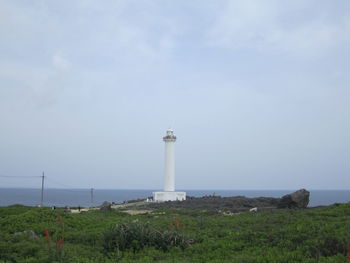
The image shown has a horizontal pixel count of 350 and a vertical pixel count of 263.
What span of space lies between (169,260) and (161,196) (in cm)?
2851

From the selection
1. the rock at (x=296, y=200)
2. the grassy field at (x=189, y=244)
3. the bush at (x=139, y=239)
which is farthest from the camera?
the rock at (x=296, y=200)

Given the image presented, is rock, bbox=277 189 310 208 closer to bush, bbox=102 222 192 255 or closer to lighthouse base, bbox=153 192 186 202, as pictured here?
bush, bbox=102 222 192 255

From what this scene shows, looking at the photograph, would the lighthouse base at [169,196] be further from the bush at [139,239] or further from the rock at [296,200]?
the bush at [139,239]

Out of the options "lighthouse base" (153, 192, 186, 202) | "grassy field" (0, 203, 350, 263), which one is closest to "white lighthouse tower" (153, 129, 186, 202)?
"lighthouse base" (153, 192, 186, 202)

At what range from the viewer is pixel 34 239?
12.3m

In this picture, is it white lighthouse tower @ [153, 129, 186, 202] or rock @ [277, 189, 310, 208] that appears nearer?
rock @ [277, 189, 310, 208]

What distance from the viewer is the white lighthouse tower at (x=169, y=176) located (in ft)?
124

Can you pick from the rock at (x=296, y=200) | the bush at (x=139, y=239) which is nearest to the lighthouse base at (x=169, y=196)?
the rock at (x=296, y=200)

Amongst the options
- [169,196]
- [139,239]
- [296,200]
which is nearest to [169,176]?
[169,196]

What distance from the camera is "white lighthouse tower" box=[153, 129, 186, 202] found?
37688mm

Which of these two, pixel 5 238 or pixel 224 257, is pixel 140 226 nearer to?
pixel 224 257

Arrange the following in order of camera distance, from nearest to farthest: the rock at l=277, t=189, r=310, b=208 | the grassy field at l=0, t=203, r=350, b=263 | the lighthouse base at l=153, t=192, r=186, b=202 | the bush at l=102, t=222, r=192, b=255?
the grassy field at l=0, t=203, r=350, b=263, the bush at l=102, t=222, r=192, b=255, the rock at l=277, t=189, r=310, b=208, the lighthouse base at l=153, t=192, r=186, b=202

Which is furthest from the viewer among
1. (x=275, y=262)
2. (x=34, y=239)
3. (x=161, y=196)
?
(x=161, y=196)

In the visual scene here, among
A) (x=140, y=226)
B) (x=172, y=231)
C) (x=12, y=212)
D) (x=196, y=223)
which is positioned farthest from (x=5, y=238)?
(x=12, y=212)
